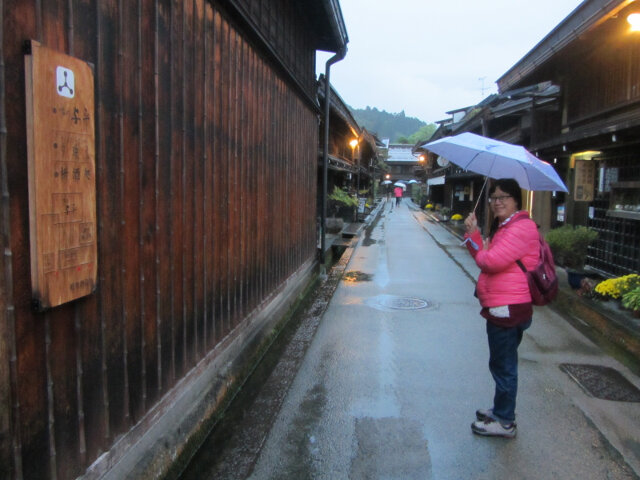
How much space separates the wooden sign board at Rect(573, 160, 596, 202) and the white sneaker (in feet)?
27.0

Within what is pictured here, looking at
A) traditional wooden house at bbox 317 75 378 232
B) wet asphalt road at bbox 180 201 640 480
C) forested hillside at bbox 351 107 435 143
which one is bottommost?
wet asphalt road at bbox 180 201 640 480

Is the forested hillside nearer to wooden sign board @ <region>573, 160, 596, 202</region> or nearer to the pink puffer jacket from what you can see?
wooden sign board @ <region>573, 160, 596, 202</region>

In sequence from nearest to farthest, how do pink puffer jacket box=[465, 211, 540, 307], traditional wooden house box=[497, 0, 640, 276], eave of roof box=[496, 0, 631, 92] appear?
pink puffer jacket box=[465, 211, 540, 307] < eave of roof box=[496, 0, 631, 92] < traditional wooden house box=[497, 0, 640, 276]

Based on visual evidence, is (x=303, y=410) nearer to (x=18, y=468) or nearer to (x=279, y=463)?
(x=279, y=463)

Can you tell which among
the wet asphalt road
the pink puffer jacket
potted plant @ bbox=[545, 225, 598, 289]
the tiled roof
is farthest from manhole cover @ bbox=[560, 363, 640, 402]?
the tiled roof

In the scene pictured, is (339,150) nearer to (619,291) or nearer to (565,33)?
(565,33)

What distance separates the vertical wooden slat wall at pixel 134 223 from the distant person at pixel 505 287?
255 cm

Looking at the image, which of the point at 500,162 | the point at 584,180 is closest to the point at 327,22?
the point at 500,162

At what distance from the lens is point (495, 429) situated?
434cm

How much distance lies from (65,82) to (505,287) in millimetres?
3606

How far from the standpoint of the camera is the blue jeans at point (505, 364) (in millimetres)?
4191

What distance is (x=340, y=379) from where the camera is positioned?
18.8 ft

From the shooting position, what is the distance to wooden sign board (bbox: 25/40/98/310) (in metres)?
2.14

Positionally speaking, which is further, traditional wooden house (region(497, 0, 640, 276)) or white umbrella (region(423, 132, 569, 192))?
traditional wooden house (region(497, 0, 640, 276))
